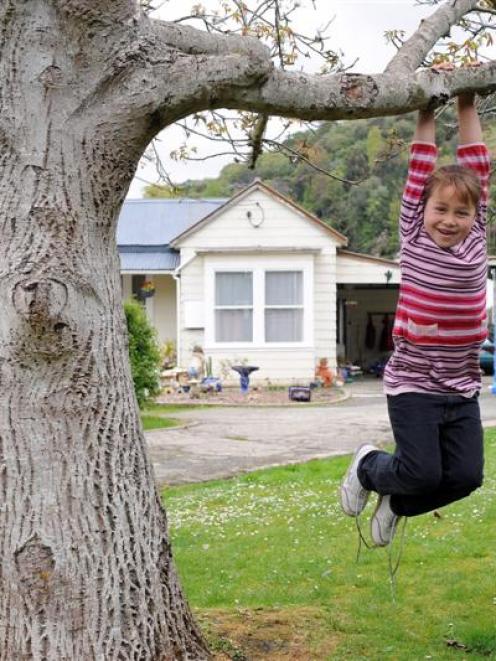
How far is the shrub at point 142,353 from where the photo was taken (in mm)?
17125

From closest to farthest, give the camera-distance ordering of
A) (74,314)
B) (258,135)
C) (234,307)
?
(74,314) < (258,135) < (234,307)

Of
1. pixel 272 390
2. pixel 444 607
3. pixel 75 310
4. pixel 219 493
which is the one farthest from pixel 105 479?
pixel 272 390

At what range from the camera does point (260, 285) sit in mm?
24719

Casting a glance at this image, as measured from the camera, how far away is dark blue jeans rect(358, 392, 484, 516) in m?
4.27

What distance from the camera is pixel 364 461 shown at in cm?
491

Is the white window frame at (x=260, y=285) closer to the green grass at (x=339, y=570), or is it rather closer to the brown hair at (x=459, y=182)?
the green grass at (x=339, y=570)

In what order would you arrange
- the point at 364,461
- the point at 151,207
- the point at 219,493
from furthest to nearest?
the point at 151,207, the point at 219,493, the point at 364,461

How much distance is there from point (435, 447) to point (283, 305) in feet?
67.2

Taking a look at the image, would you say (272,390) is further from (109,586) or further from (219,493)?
(109,586)

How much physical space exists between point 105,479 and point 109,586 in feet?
1.44

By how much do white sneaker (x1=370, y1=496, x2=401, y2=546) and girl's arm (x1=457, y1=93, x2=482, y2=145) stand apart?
1.89 m

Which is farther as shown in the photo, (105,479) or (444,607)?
(444,607)

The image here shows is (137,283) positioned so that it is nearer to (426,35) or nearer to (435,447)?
(426,35)

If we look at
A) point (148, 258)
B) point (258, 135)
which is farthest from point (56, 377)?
point (148, 258)
